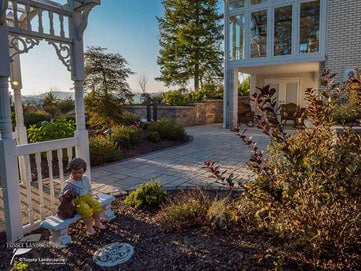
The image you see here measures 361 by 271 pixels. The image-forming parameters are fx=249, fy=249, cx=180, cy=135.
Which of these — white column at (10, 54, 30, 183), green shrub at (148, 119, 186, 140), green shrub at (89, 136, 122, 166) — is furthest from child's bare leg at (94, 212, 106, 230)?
green shrub at (148, 119, 186, 140)

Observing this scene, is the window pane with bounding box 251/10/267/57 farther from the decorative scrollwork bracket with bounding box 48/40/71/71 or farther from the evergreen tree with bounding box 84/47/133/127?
the decorative scrollwork bracket with bounding box 48/40/71/71

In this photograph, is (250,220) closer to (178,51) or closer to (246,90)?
(246,90)

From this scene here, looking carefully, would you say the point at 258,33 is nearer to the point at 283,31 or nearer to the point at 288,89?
the point at 283,31

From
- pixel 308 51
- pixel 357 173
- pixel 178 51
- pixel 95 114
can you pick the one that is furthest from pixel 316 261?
pixel 178 51

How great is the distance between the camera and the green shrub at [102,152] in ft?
15.6

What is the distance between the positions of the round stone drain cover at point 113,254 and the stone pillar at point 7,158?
2.69 ft

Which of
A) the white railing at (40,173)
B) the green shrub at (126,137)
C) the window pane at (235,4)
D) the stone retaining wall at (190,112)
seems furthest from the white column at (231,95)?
the white railing at (40,173)

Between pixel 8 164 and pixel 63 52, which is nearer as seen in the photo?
pixel 8 164

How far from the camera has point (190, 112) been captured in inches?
436

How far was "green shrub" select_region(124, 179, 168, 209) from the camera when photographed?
2.73 meters

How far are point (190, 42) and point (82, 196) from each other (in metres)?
14.5

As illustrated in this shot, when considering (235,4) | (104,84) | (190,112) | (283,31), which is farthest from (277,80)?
(104,84)

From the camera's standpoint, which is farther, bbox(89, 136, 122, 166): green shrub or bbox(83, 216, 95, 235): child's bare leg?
bbox(89, 136, 122, 166): green shrub

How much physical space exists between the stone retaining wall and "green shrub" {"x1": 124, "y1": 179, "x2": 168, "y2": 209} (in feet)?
25.3
